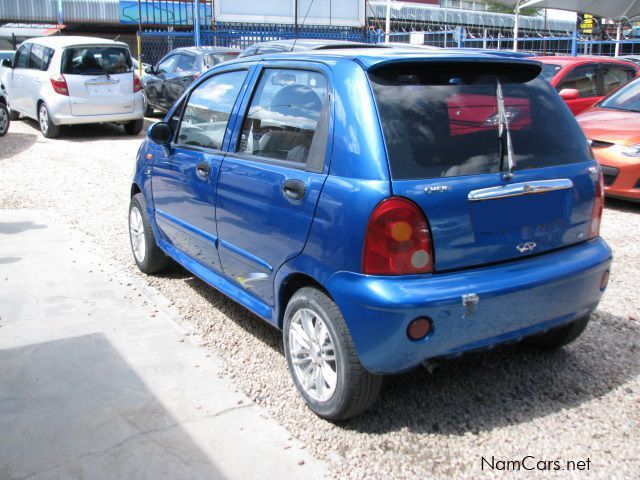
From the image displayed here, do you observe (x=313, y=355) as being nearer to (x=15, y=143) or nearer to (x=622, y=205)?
(x=622, y=205)

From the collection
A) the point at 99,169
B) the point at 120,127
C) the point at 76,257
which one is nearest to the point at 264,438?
the point at 76,257

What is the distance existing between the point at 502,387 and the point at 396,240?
4.27ft

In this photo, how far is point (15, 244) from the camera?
21.4 feet

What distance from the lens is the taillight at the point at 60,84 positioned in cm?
1260

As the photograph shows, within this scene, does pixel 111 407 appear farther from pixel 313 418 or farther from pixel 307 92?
pixel 307 92

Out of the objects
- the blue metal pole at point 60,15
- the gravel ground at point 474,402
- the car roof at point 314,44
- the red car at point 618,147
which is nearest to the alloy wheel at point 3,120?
the car roof at point 314,44

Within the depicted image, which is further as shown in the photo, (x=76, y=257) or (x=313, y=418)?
(x=76, y=257)

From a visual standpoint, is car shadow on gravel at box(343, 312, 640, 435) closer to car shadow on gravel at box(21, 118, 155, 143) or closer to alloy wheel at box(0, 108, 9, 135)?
car shadow on gravel at box(21, 118, 155, 143)

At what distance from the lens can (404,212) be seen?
290cm

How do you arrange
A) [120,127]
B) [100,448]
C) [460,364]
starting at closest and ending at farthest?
[100,448] → [460,364] → [120,127]

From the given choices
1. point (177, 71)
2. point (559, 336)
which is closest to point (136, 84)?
point (177, 71)

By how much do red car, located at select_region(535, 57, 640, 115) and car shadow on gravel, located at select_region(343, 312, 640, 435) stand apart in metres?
6.94

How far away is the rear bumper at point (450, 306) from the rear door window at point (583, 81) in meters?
7.84

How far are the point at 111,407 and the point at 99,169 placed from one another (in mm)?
7604
